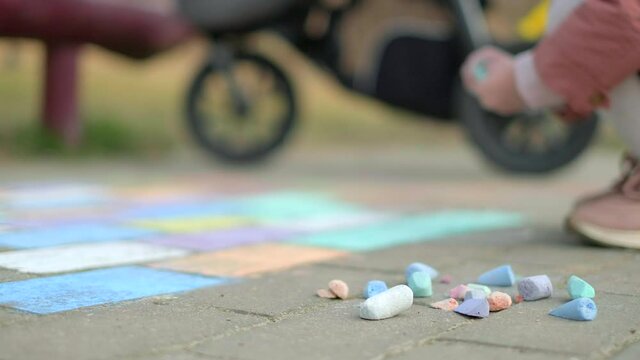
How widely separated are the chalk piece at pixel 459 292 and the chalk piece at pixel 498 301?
0.28 ft

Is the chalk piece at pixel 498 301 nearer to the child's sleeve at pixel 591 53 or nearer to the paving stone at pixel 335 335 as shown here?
the paving stone at pixel 335 335

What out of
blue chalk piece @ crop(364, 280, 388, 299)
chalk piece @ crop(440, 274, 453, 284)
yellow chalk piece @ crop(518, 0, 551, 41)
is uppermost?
yellow chalk piece @ crop(518, 0, 551, 41)

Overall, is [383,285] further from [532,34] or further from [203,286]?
[532,34]

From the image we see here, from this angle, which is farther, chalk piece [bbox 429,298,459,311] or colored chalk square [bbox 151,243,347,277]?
colored chalk square [bbox 151,243,347,277]

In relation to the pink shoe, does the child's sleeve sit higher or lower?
higher

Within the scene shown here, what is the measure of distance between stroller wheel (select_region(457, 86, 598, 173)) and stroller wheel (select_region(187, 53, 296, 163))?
1133 millimetres

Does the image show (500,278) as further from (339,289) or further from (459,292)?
(339,289)

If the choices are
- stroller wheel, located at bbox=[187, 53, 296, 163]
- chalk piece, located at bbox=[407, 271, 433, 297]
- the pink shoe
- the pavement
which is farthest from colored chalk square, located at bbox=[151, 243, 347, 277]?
stroller wheel, located at bbox=[187, 53, 296, 163]

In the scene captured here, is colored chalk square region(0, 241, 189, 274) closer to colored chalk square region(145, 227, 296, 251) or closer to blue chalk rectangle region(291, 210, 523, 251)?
colored chalk square region(145, 227, 296, 251)

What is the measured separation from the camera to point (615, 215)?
2.89 meters

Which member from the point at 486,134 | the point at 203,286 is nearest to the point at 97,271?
the point at 203,286

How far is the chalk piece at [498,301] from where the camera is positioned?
6.77 ft

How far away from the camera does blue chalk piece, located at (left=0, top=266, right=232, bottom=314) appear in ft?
6.64

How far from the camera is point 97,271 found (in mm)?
2402
